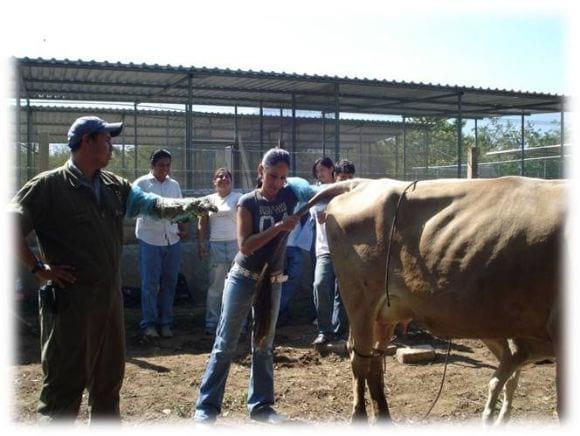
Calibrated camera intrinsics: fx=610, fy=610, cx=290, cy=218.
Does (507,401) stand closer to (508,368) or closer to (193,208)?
(508,368)

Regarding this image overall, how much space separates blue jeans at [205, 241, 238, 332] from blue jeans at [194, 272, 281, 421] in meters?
3.01

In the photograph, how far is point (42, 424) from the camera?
3.48 meters

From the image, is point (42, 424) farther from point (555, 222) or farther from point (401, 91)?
point (401, 91)

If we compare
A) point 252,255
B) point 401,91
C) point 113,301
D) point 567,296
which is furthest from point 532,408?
point 401,91

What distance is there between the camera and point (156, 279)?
25.4 feet

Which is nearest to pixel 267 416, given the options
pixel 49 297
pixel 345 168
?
pixel 49 297

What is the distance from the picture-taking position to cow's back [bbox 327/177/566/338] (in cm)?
391

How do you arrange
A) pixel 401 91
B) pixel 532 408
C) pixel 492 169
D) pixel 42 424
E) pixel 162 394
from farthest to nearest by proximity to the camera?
pixel 492 169, pixel 401 91, pixel 162 394, pixel 532 408, pixel 42 424

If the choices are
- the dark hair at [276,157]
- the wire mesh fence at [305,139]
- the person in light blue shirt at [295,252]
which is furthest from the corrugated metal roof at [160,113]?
the dark hair at [276,157]

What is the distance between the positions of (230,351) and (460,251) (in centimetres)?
187

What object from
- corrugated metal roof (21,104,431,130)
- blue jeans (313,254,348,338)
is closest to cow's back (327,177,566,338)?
blue jeans (313,254,348,338)

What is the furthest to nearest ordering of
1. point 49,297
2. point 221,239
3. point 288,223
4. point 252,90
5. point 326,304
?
point 252,90 → point 221,239 → point 326,304 → point 288,223 → point 49,297

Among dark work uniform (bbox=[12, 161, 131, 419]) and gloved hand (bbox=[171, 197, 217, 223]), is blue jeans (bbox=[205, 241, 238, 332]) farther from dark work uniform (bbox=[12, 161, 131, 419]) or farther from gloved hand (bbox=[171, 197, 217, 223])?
dark work uniform (bbox=[12, 161, 131, 419])

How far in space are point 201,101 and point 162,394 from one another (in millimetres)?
10270
